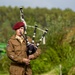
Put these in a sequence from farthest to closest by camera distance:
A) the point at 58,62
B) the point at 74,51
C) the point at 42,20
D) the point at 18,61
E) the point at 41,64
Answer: the point at 42,20, the point at 41,64, the point at 58,62, the point at 74,51, the point at 18,61

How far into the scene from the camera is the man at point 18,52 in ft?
21.3

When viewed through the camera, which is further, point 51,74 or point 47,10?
point 47,10

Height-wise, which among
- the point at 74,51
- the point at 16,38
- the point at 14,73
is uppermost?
the point at 16,38

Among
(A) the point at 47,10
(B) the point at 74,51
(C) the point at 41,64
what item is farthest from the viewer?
(A) the point at 47,10

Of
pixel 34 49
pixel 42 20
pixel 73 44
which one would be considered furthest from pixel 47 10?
pixel 34 49

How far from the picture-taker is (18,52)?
656 cm

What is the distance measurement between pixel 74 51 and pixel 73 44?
2.90 m

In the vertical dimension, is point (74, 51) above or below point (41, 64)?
above

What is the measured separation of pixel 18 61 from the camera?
6.48m

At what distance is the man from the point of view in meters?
6.50

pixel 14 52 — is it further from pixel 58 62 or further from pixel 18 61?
pixel 58 62

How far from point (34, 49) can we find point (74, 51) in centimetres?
725

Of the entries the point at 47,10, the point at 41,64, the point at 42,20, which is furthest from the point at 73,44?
the point at 47,10

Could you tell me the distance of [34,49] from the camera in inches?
264
